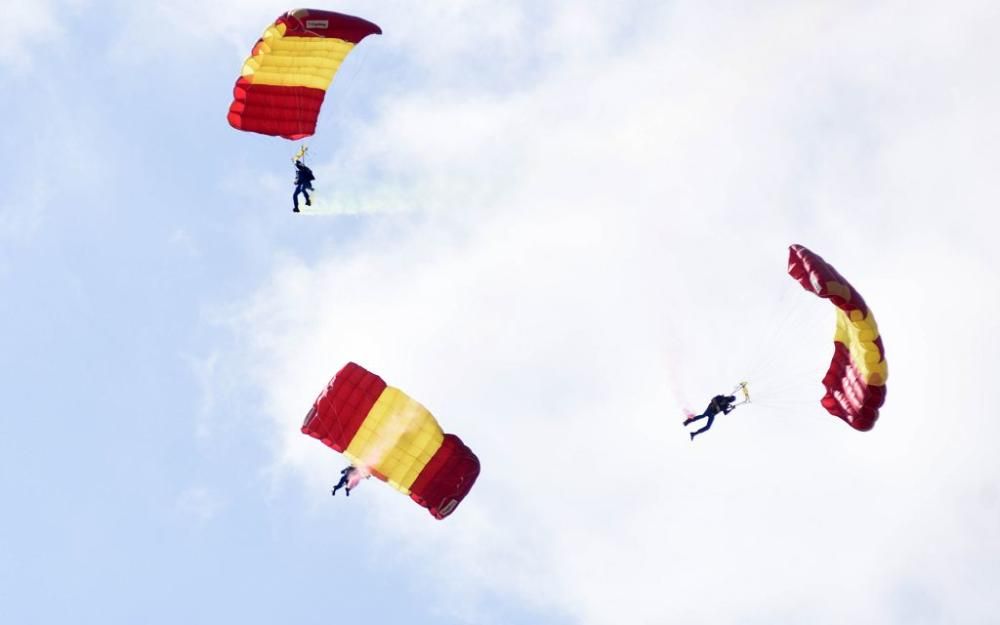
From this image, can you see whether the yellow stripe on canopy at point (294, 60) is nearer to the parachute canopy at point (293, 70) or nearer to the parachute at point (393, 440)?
the parachute canopy at point (293, 70)

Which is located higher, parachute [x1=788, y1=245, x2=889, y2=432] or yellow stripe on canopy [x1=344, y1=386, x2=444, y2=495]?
parachute [x1=788, y1=245, x2=889, y2=432]

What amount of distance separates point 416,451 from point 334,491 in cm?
189

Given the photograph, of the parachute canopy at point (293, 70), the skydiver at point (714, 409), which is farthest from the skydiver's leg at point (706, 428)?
the parachute canopy at point (293, 70)

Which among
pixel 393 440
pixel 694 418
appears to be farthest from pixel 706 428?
pixel 393 440

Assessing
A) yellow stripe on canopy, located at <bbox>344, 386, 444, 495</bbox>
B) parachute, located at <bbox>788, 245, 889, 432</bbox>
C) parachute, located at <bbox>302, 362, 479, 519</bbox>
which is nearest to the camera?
parachute, located at <bbox>788, 245, 889, 432</bbox>

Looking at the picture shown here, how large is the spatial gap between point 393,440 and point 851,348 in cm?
948

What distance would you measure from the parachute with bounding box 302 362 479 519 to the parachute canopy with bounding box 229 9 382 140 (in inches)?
237

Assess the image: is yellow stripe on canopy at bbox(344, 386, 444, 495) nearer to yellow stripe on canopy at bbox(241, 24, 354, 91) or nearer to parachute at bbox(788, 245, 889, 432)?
yellow stripe on canopy at bbox(241, 24, 354, 91)

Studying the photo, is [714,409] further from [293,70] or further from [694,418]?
[293,70]

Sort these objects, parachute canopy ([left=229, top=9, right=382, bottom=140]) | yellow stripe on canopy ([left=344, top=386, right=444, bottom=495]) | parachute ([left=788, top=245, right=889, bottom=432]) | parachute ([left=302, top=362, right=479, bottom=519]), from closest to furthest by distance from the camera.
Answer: parachute ([left=788, top=245, right=889, bottom=432]) < parachute ([left=302, top=362, right=479, bottom=519]) < yellow stripe on canopy ([left=344, top=386, right=444, bottom=495]) < parachute canopy ([left=229, top=9, right=382, bottom=140])

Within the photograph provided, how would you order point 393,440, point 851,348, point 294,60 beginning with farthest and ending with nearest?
point 294,60 < point 393,440 < point 851,348

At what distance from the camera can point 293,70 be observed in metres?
48.2

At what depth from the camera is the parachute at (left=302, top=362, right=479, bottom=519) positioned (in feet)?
150

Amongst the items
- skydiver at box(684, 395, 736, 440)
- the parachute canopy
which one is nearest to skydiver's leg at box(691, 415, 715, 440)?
skydiver at box(684, 395, 736, 440)
